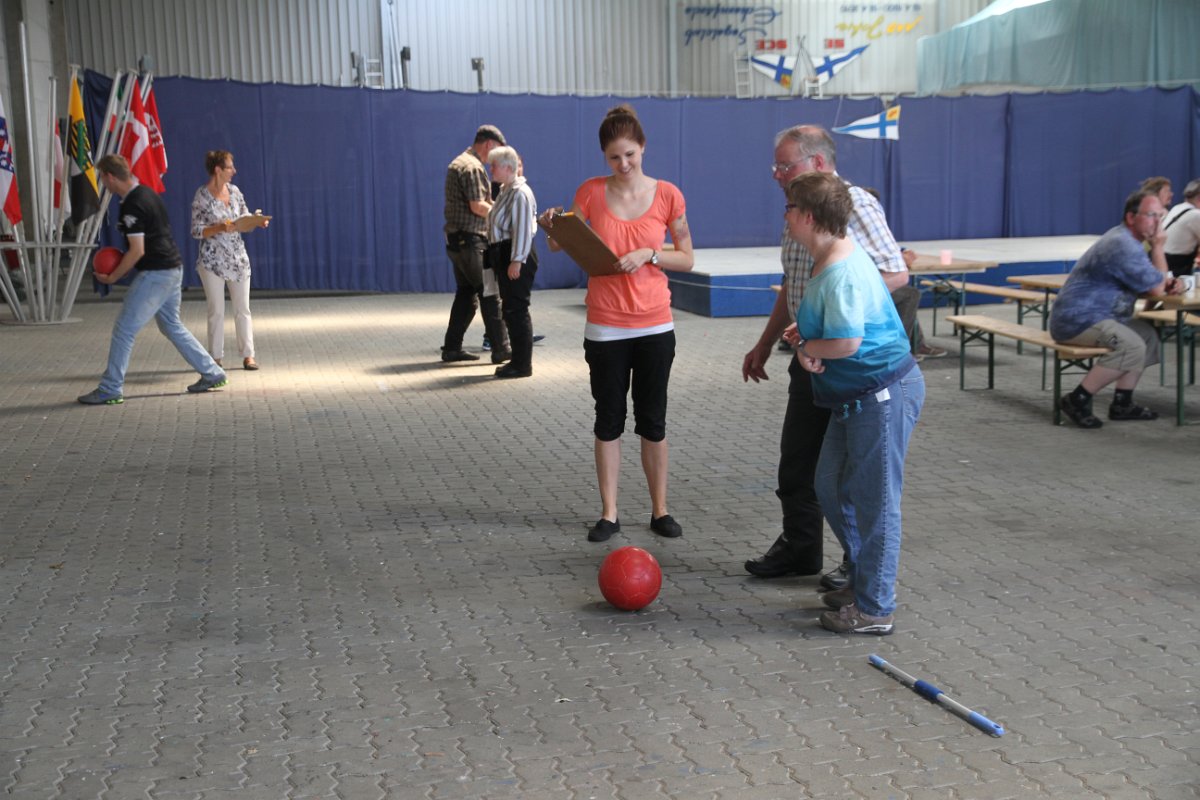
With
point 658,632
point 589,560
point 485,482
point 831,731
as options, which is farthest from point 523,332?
point 831,731

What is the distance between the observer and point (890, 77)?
26.3m

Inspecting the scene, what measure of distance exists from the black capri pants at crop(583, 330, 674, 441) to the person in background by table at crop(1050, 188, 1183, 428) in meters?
3.64

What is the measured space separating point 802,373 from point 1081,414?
387 centimetres

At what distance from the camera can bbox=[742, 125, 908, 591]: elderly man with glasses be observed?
4695 mm

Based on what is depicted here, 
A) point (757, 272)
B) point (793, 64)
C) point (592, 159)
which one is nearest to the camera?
point (757, 272)

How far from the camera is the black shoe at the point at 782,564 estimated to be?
5020 mm

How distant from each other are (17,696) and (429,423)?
4515 millimetres

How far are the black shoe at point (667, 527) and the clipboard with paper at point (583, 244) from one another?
1118 mm

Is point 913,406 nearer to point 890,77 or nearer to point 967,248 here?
point 967,248

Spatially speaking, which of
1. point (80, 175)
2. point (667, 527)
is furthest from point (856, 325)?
point (80, 175)

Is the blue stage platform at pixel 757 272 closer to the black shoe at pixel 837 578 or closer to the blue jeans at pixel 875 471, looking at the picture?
the black shoe at pixel 837 578

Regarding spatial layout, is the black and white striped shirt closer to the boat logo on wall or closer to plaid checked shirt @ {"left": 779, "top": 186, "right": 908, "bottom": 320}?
plaid checked shirt @ {"left": 779, "top": 186, "right": 908, "bottom": 320}

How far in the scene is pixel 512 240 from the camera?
30.3 ft

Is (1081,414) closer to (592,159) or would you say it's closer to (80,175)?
(80,175)
